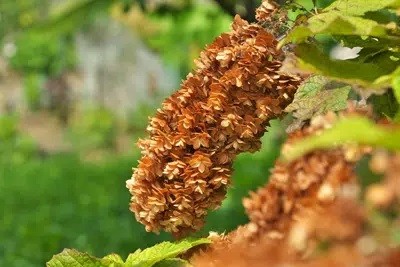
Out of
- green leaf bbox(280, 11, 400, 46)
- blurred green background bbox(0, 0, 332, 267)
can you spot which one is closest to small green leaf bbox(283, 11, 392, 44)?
green leaf bbox(280, 11, 400, 46)

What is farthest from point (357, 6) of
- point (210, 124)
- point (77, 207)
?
point (77, 207)

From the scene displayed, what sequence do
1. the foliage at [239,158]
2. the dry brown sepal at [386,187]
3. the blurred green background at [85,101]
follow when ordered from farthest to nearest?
1. the blurred green background at [85,101]
2. the foliage at [239,158]
3. the dry brown sepal at [386,187]

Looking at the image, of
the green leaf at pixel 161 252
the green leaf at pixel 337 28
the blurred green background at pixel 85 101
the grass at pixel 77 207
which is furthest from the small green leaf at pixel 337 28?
the blurred green background at pixel 85 101

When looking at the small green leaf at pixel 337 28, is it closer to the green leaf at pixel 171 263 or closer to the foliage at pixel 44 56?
the green leaf at pixel 171 263

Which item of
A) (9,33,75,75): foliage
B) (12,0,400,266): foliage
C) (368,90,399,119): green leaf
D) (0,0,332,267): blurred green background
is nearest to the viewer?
(12,0,400,266): foliage

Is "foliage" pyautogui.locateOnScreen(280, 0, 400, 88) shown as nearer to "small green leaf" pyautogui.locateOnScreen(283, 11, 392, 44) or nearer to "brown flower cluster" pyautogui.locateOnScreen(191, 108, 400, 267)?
"small green leaf" pyautogui.locateOnScreen(283, 11, 392, 44)

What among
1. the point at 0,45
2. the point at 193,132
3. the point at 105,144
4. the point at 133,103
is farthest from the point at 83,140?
the point at 193,132
